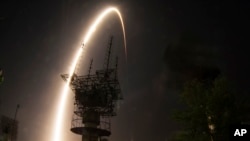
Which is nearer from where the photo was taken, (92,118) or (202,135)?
(202,135)

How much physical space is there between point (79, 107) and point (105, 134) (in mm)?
8757

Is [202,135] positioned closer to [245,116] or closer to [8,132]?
[245,116]

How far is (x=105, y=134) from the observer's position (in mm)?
67625

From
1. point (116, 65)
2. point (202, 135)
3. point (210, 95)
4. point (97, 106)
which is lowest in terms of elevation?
point (202, 135)

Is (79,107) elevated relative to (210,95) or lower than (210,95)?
elevated

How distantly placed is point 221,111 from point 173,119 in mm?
5646

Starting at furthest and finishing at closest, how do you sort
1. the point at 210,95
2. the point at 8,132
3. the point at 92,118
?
the point at 92,118, the point at 8,132, the point at 210,95

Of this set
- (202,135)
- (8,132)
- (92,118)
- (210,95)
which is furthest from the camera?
(92,118)

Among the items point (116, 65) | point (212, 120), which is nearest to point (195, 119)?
point (212, 120)

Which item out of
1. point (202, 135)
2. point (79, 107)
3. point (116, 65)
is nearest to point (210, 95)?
point (202, 135)

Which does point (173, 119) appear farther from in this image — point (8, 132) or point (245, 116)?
point (8, 132)

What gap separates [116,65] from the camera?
223ft

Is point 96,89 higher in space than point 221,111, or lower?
higher

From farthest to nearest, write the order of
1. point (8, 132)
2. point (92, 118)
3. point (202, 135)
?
1. point (92, 118)
2. point (8, 132)
3. point (202, 135)
